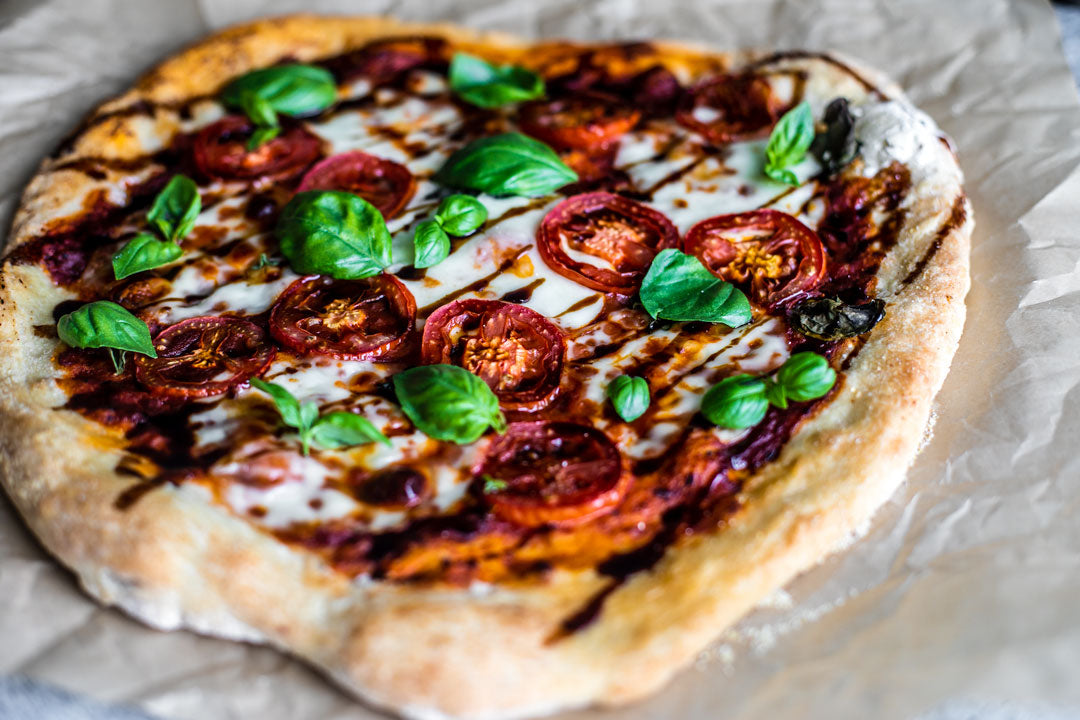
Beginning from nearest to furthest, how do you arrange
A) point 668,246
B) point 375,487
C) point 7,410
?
point 375,487
point 7,410
point 668,246

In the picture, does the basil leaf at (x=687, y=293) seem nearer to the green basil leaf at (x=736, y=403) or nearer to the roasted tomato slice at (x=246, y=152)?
the green basil leaf at (x=736, y=403)

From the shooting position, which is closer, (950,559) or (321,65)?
(950,559)

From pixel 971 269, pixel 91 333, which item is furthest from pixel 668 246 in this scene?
pixel 91 333

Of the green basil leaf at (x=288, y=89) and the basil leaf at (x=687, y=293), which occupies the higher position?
the green basil leaf at (x=288, y=89)

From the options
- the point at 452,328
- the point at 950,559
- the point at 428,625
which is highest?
the point at 452,328

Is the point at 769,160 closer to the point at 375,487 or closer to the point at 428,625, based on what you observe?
the point at 375,487

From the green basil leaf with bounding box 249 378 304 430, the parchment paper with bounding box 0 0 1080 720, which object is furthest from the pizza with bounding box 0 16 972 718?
the parchment paper with bounding box 0 0 1080 720

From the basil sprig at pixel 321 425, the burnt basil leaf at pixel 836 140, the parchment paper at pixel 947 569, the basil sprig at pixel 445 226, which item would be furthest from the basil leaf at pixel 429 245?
the burnt basil leaf at pixel 836 140
